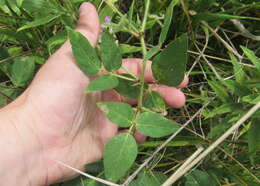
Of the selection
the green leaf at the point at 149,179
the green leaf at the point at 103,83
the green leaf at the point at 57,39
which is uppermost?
the green leaf at the point at 57,39

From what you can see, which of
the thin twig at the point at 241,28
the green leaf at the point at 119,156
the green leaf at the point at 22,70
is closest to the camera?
the green leaf at the point at 119,156

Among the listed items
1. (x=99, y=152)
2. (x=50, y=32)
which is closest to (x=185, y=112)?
(x=99, y=152)

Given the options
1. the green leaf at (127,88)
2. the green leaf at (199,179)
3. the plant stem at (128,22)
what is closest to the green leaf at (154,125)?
the green leaf at (127,88)

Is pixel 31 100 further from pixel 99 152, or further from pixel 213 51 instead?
pixel 213 51

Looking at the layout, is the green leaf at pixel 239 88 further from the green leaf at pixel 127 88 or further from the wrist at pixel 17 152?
the wrist at pixel 17 152

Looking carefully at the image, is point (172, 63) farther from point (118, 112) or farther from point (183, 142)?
point (183, 142)

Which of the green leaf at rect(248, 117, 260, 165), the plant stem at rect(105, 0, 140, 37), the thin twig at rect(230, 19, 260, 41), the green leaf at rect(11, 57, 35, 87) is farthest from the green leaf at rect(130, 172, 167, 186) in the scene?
the thin twig at rect(230, 19, 260, 41)
